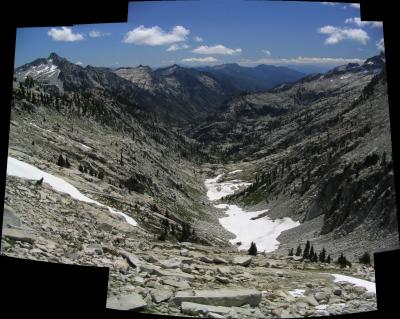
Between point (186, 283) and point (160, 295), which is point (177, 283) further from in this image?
point (160, 295)

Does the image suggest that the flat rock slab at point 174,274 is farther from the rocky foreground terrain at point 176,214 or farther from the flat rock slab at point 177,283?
the flat rock slab at point 177,283

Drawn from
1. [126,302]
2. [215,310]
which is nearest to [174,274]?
[215,310]

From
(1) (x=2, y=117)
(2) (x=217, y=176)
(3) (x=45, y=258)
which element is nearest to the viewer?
(1) (x=2, y=117)

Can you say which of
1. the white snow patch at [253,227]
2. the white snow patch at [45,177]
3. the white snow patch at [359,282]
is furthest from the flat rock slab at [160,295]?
the white snow patch at [253,227]

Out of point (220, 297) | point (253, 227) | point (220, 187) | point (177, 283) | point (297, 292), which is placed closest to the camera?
point (220, 297)

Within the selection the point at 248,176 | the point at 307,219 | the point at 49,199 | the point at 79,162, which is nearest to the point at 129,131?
the point at 248,176

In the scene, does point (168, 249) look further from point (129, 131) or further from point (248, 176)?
point (248, 176)
